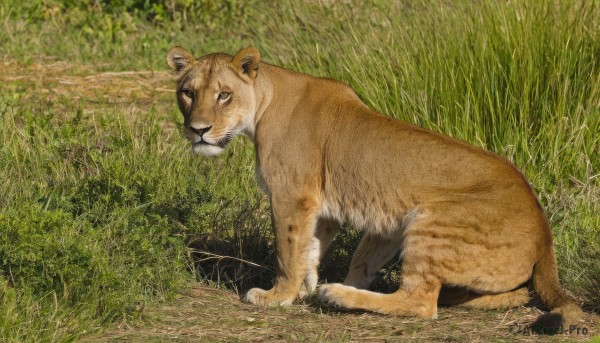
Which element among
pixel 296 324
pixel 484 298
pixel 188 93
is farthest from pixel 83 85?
pixel 484 298

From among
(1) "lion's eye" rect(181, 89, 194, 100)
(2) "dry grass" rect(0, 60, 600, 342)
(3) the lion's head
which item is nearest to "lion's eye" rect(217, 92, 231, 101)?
(3) the lion's head

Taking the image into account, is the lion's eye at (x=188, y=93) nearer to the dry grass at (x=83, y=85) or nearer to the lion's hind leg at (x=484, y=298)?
the lion's hind leg at (x=484, y=298)

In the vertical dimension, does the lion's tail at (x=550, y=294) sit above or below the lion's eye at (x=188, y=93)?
below

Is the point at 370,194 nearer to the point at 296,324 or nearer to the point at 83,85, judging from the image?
the point at 296,324

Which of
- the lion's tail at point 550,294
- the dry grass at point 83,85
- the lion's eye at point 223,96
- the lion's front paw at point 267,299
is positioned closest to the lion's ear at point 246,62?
the lion's eye at point 223,96

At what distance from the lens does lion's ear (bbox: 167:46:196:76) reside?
5.70 metres

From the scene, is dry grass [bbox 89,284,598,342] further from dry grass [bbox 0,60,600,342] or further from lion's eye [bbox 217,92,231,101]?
lion's eye [bbox 217,92,231,101]

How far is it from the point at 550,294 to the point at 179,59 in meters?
2.34

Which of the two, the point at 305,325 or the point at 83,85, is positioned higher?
the point at 83,85

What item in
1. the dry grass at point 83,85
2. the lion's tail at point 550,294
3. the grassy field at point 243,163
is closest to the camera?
the lion's tail at point 550,294

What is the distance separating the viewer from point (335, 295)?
17.1 ft

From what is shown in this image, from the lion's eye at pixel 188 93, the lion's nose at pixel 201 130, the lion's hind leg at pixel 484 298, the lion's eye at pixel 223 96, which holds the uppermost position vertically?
the lion's eye at pixel 223 96

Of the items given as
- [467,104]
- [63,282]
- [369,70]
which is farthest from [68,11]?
[63,282]

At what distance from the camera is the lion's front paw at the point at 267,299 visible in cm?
554
